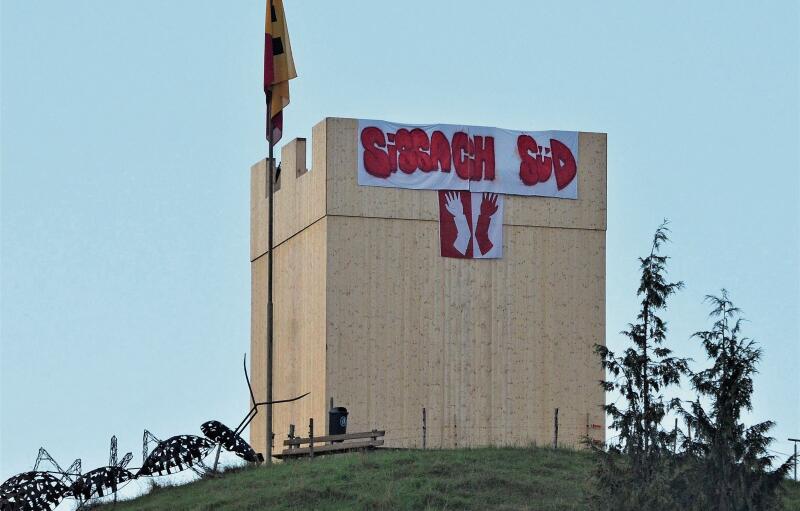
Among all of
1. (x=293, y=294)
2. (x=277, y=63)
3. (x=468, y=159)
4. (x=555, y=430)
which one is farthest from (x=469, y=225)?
(x=277, y=63)

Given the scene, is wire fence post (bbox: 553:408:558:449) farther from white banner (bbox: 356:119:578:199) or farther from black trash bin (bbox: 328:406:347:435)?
white banner (bbox: 356:119:578:199)

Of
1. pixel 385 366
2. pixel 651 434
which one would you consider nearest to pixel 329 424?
pixel 385 366

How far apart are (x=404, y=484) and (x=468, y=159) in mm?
12648

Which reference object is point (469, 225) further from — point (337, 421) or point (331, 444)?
point (331, 444)

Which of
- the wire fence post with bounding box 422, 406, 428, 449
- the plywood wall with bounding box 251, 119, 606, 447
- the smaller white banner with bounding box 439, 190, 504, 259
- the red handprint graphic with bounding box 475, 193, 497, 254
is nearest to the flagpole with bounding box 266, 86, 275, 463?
the plywood wall with bounding box 251, 119, 606, 447

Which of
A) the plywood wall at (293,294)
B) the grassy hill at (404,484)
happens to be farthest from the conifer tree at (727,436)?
the plywood wall at (293,294)

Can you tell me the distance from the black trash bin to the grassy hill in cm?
199

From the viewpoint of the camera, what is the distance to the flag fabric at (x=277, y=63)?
51312 millimetres

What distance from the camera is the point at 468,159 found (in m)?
52.8

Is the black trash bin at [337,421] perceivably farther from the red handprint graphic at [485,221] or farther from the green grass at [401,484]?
the red handprint graphic at [485,221]

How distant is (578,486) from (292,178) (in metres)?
15.3

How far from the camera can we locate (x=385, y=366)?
51125 millimetres

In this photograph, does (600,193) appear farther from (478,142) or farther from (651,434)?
(651,434)

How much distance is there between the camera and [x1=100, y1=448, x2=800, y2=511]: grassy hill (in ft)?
136
